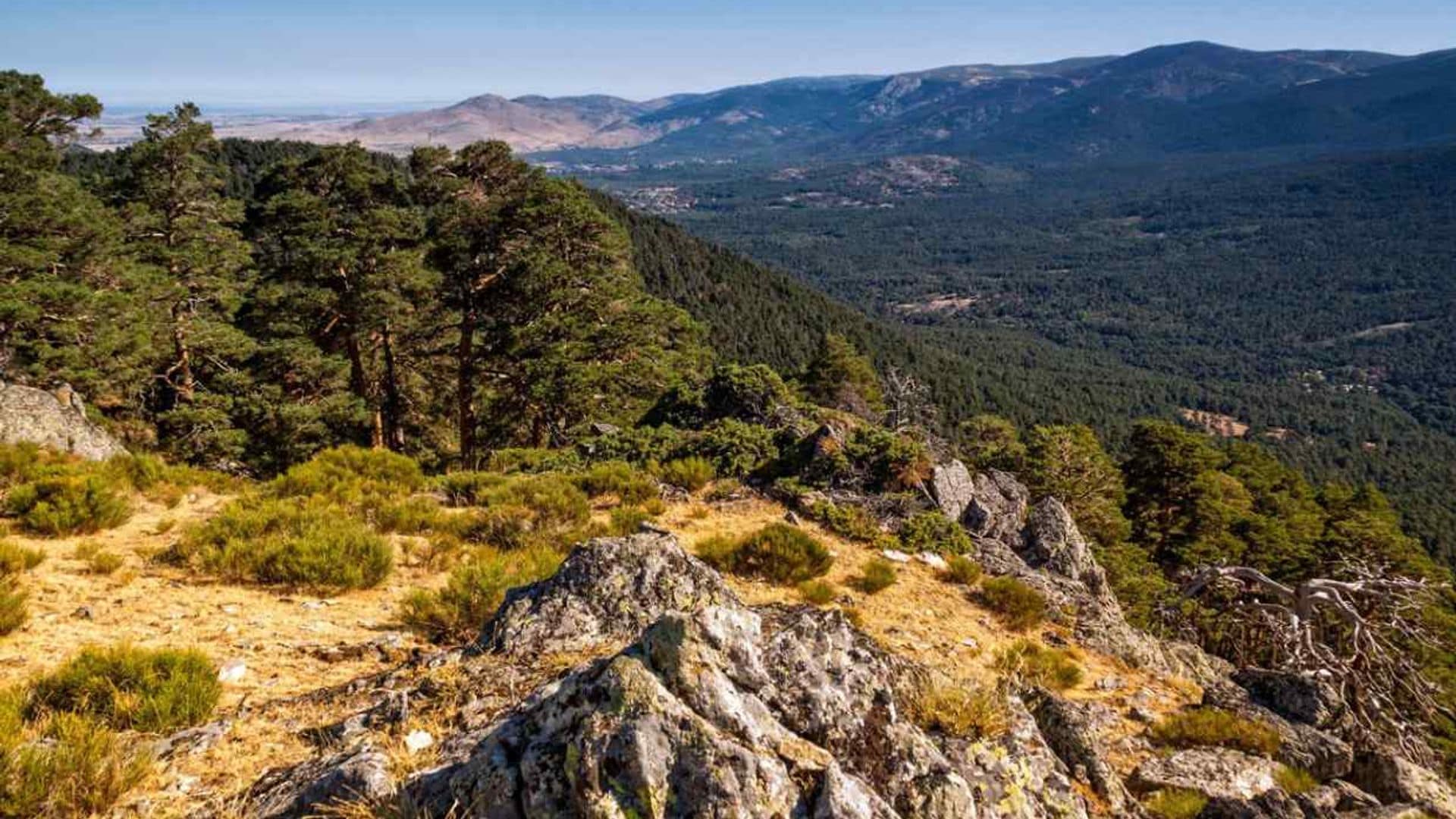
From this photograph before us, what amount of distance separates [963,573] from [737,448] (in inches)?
222

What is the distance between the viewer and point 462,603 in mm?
7285

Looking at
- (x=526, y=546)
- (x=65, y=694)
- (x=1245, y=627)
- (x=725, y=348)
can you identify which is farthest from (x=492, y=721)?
(x=725, y=348)

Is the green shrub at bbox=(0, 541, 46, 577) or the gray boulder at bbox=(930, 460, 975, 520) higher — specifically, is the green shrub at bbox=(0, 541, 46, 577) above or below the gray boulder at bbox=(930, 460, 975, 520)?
above

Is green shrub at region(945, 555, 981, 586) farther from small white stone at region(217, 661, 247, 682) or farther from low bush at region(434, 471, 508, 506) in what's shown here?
small white stone at region(217, 661, 247, 682)

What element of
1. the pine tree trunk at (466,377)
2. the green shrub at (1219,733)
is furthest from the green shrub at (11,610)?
the pine tree trunk at (466,377)

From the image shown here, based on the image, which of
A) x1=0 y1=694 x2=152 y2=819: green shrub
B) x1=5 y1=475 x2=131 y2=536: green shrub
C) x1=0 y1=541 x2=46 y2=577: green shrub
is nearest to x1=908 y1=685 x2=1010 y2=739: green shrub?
x1=0 y1=694 x2=152 y2=819: green shrub

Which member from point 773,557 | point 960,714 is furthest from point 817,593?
point 960,714

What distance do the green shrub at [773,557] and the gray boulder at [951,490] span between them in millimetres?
3722

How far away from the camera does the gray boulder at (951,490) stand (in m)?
12.8

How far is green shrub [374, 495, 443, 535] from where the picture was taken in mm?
10570

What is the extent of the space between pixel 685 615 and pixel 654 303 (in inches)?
893

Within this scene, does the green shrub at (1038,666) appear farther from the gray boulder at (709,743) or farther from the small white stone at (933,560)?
the gray boulder at (709,743)

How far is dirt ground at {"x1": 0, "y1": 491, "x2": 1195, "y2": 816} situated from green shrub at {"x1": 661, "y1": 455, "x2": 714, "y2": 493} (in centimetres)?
253

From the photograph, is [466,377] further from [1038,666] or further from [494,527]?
[1038,666]
